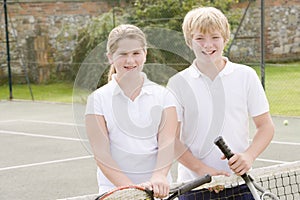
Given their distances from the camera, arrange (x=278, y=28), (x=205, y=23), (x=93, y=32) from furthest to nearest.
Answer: (x=278, y=28), (x=93, y=32), (x=205, y=23)

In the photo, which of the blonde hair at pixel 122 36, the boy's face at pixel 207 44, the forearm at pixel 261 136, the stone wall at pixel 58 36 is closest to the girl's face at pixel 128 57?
the blonde hair at pixel 122 36

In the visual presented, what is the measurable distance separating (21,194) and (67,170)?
3.20 feet

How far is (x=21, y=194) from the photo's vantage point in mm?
5684

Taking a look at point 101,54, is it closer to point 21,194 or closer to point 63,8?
point 21,194

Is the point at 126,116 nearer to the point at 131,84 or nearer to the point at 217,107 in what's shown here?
the point at 131,84

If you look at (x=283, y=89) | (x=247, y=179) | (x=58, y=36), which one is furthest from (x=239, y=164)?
(x=58, y=36)

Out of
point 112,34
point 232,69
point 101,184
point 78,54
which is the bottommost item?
point 78,54

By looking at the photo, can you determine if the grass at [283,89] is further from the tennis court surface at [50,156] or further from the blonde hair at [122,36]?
the blonde hair at [122,36]

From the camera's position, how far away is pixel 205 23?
8.66 feet

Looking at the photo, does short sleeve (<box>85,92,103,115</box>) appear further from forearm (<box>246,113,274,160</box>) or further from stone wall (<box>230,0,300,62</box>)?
stone wall (<box>230,0,300,62</box>)

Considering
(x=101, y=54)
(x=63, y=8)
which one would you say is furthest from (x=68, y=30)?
(x=101, y=54)

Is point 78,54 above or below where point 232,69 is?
below

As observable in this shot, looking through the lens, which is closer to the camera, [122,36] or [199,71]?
[122,36]

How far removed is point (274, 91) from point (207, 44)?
32.5 ft
